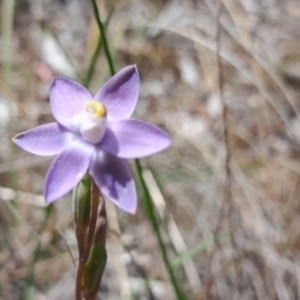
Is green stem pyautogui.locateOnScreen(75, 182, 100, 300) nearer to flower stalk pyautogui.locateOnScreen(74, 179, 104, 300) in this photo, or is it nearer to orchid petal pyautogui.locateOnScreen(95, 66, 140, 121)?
flower stalk pyautogui.locateOnScreen(74, 179, 104, 300)

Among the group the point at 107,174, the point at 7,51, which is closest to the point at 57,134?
the point at 107,174

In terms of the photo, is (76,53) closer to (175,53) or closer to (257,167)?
(175,53)

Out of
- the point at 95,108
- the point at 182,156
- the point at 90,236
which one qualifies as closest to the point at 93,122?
the point at 95,108

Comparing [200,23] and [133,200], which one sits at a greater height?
[133,200]

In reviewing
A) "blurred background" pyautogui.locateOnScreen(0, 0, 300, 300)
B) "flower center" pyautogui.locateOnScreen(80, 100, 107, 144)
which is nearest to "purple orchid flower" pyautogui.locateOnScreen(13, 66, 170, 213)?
"flower center" pyautogui.locateOnScreen(80, 100, 107, 144)

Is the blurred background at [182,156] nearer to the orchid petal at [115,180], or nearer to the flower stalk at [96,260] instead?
the flower stalk at [96,260]

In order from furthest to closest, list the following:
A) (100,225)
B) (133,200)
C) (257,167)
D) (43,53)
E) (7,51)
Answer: (43,53) < (257,167) < (7,51) < (100,225) < (133,200)

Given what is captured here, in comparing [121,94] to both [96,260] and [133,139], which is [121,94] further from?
[96,260]
